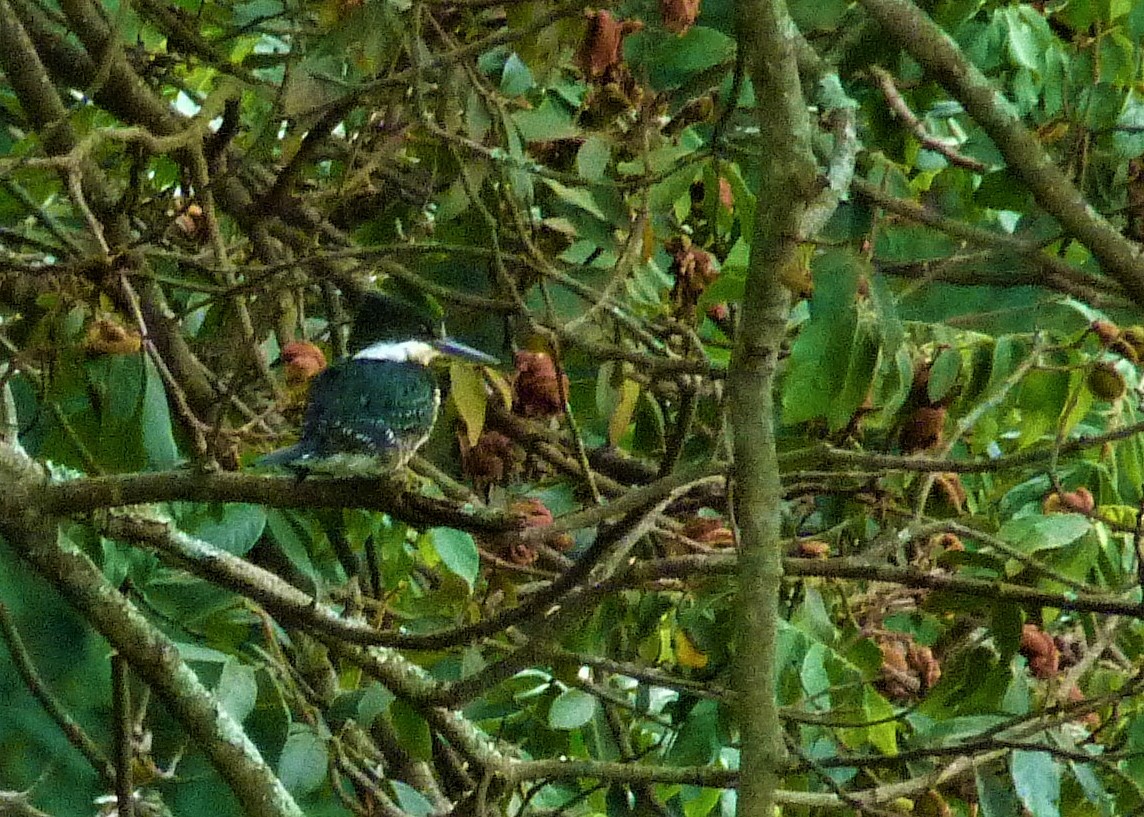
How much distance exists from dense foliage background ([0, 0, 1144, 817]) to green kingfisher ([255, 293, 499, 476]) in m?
0.05

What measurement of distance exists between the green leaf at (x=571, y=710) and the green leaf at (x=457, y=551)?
28 centimetres

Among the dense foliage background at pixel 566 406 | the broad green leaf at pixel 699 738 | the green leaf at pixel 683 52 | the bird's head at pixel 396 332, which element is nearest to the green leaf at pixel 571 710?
the dense foliage background at pixel 566 406

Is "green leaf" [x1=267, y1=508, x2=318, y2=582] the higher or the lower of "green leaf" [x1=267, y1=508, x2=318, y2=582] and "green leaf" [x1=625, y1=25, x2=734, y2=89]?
the lower

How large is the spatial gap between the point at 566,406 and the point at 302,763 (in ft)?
2.09

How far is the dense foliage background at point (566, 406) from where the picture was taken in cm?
184

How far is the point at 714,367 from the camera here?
180cm

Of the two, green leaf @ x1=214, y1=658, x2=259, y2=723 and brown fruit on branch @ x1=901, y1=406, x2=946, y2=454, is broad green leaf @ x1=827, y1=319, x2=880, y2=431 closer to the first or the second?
brown fruit on branch @ x1=901, y1=406, x2=946, y2=454

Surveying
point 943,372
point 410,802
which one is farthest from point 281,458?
point 943,372

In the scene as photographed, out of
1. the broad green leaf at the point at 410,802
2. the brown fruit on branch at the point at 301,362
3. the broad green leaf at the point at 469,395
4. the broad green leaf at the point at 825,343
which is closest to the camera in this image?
the broad green leaf at the point at 825,343

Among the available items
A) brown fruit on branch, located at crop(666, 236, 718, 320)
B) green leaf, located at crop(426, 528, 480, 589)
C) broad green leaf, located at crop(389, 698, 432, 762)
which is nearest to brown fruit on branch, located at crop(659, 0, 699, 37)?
brown fruit on branch, located at crop(666, 236, 718, 320)

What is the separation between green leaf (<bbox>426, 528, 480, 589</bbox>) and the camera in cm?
197

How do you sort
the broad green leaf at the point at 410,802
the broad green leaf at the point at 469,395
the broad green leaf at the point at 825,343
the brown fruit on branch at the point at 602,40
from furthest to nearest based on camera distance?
the broad green leaf at the point at 410,802
the brown fruit on branch at the point at 602,40
the broad green leaf at the point at 469,395
the broad green leaf at the point at 825,343

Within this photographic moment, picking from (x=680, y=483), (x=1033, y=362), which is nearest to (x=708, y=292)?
(x=1033, y=362)

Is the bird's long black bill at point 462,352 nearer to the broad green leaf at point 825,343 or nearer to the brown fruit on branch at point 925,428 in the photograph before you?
the broad green leaf at point 825,343
